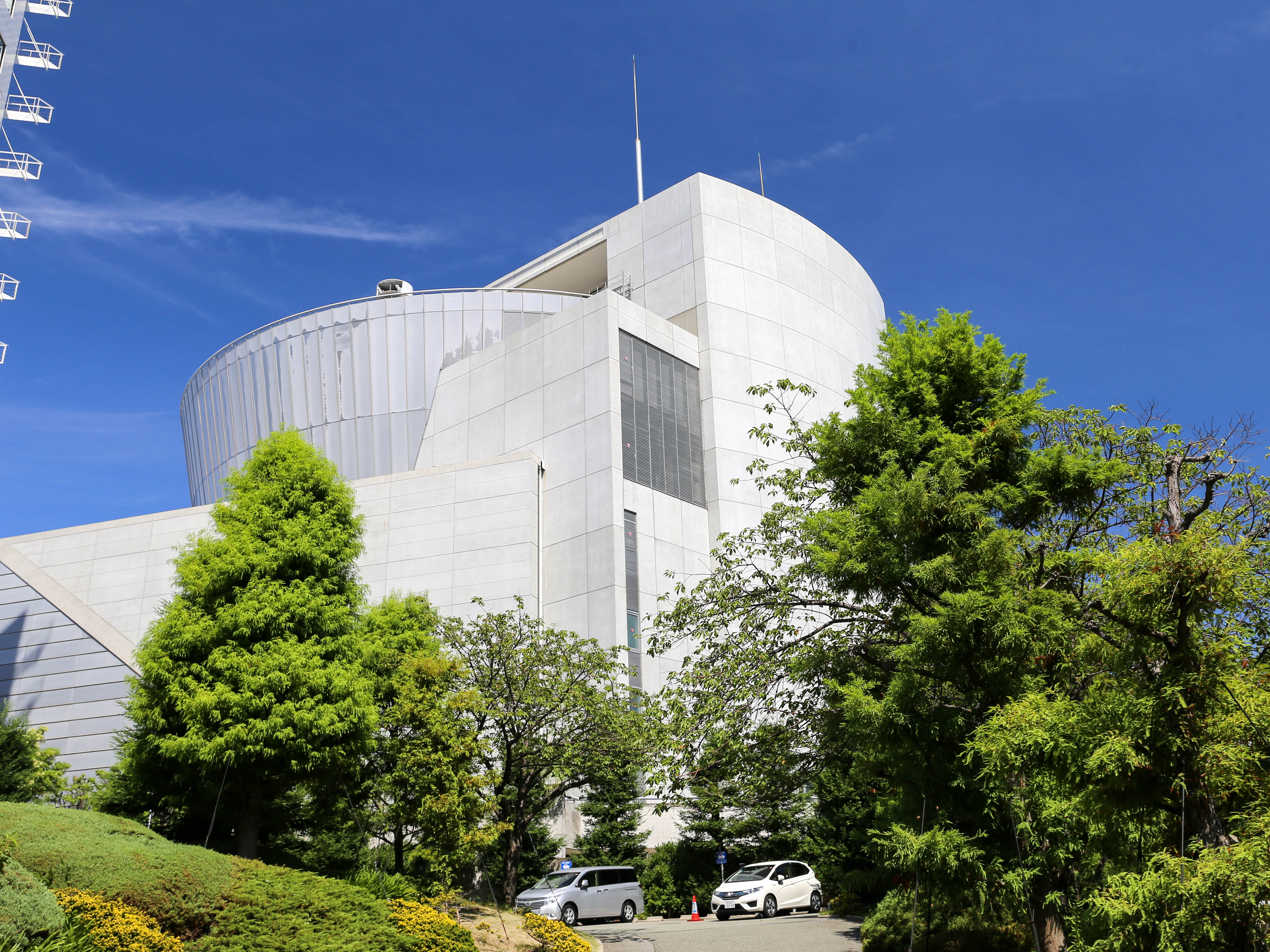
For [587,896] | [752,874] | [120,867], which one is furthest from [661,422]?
[120,867]

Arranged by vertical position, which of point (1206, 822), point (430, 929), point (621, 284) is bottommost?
point (430, 929)

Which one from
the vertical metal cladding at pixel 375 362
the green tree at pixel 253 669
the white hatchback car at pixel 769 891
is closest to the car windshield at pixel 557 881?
the white hatchback car at pixel 769 891

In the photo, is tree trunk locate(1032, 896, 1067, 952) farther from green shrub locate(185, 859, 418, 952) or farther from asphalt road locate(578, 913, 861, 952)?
green shrub locate(185, 859, 418, 952)

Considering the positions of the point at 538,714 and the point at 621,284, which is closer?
the point at 538,714

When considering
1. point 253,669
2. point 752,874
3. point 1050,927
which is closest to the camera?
point 1050,927

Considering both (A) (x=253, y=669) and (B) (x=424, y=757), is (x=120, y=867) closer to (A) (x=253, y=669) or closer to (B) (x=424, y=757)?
(A) (x=253, y=669)

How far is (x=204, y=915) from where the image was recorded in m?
10.6

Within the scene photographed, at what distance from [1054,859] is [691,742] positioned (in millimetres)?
5143

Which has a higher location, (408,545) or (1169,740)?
(408,545)

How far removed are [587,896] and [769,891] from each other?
5.25 meters

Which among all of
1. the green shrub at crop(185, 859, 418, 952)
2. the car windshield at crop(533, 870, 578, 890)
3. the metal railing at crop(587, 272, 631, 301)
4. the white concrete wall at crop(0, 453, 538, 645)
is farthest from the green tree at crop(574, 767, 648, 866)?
the metal railing at crop(587, 272, 631, 301)

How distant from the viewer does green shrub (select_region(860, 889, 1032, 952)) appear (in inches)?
569

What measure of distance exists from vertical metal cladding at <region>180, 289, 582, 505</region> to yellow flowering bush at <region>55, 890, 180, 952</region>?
122 feet

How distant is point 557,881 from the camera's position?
23359 mm
